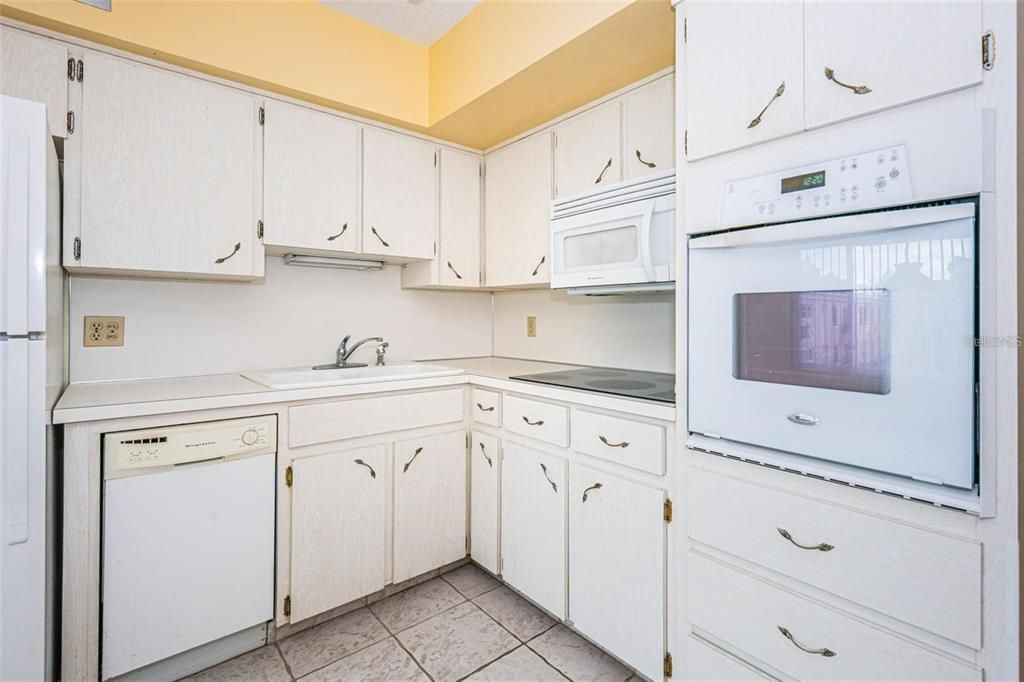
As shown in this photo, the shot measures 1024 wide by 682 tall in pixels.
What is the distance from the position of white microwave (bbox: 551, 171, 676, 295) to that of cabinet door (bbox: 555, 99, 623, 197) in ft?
0.53

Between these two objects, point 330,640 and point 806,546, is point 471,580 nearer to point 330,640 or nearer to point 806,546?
point 330,640

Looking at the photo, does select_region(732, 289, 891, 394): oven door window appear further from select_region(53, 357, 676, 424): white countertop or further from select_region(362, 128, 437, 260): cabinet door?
select_region(362, 128, 437, 260): cabinet door

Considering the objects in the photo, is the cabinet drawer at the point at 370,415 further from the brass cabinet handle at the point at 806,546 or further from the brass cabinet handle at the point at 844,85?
the brass cabinet handle at the point at 844,85

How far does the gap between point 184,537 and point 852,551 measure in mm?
1886

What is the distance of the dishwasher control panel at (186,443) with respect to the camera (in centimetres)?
146

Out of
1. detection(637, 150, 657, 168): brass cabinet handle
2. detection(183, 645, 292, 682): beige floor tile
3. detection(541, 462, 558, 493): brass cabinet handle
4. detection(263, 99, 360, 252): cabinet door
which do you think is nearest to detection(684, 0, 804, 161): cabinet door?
detection(637, 150, 657, 168): brass cabinet handle

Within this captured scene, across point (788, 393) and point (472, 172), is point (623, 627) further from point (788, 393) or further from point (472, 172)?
point (472, 172)

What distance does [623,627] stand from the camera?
1.54 m

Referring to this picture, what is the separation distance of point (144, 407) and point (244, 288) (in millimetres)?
845

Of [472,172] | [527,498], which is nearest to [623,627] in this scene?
[527,498]

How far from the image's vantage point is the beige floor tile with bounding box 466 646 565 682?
1.61 m

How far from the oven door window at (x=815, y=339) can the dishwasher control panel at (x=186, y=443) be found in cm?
158

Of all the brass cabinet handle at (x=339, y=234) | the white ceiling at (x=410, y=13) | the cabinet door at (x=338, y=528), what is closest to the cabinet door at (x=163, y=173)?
the brass cabinet handle at (x=339, y=234)

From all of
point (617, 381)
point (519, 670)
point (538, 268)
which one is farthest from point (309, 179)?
point (519, 670)
